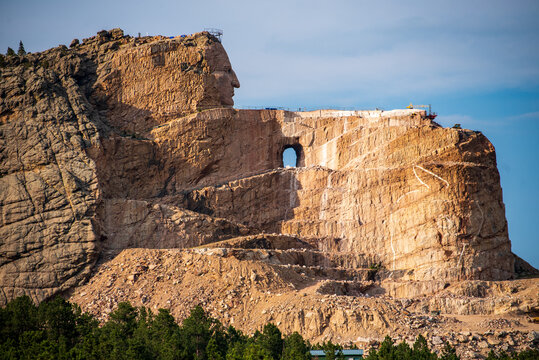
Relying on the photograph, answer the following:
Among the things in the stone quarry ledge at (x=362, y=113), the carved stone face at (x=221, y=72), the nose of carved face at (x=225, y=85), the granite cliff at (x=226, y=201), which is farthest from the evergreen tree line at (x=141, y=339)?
the stone quarry ledge at (x=362, y=113)

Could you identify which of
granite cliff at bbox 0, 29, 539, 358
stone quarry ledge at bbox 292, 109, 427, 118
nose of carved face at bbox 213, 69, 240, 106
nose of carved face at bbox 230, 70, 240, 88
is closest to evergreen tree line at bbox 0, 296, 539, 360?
granite cliff at bbox 0, 29, 539, 358

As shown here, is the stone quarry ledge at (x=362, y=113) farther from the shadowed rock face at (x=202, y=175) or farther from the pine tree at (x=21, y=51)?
the pine tree at (x=21, y=51)

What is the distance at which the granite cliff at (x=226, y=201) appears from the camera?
6956 cm

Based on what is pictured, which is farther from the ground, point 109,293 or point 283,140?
point 283,140

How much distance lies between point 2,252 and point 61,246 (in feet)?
10.7

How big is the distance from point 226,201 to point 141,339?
61.5 feet

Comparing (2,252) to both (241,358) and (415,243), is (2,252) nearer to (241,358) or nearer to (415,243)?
(241,358)

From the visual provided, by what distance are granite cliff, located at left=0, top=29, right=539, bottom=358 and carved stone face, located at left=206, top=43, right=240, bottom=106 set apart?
0.15 meters

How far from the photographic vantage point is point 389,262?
253 feet

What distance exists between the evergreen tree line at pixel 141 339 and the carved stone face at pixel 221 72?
21189 millimetres

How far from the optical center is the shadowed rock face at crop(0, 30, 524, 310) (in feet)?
238

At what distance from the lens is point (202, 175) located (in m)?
80.3

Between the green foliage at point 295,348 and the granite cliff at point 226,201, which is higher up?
the granite cliff at point 226,201

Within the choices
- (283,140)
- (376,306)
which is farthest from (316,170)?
(376,306)
